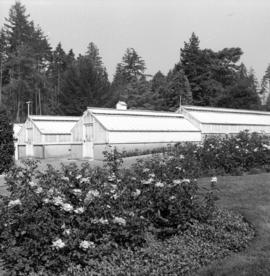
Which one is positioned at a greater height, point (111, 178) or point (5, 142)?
point (5, 142)

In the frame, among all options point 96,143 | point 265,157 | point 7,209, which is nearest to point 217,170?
point 265,157

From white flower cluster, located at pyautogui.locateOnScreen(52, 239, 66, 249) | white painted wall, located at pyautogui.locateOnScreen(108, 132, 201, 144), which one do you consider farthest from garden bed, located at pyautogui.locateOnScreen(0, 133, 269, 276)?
white painted wall, located at pyautogui.locateOnScreen(108, 132, 201, 144)

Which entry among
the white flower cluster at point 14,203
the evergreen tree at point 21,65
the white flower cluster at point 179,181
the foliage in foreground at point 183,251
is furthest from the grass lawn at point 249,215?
the evergreen tree at point 21,65

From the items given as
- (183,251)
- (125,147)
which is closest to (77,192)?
(183,251)

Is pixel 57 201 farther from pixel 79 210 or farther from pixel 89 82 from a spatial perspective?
pixel 89 82

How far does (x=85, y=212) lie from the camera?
503cm

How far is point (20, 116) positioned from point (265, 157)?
6538cm

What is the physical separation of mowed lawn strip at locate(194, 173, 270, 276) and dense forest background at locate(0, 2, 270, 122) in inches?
1953

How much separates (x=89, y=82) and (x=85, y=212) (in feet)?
197

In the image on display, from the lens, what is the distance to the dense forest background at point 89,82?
61125 mm

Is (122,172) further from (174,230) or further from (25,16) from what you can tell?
(25,16)

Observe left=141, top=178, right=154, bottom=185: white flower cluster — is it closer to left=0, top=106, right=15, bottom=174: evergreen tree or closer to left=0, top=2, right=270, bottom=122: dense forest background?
left=0, top=106, right=15, bottom=174: evergreen tree

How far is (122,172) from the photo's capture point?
6980 millimetres

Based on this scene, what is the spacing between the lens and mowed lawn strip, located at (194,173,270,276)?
16.4 ft
